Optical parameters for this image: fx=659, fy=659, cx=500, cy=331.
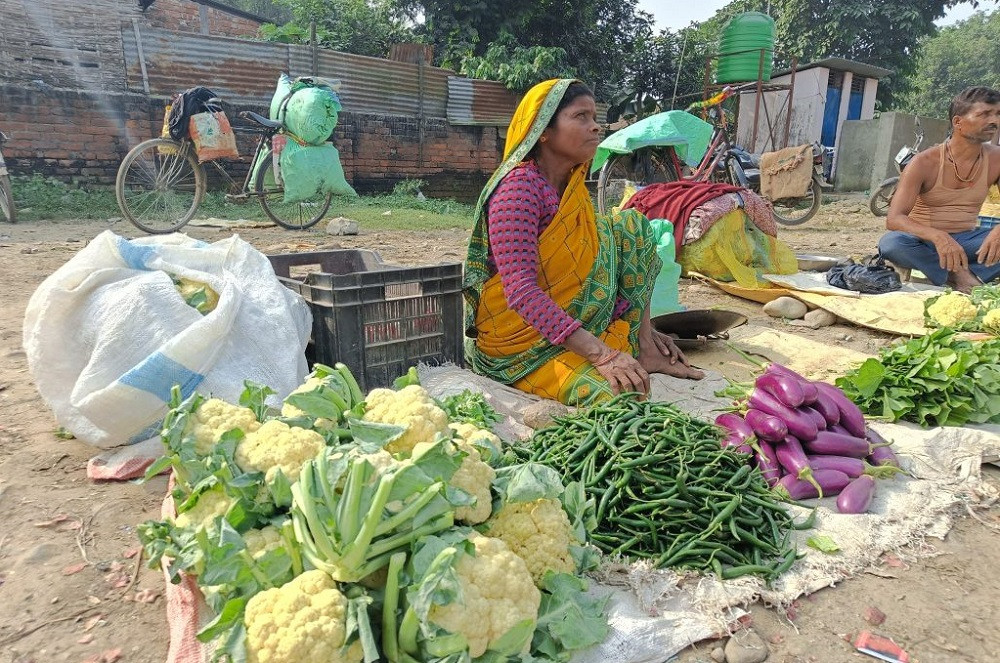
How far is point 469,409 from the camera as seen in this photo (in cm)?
229

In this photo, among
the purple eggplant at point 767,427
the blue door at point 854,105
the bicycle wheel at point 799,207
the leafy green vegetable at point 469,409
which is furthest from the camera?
the blue door at point 854,105

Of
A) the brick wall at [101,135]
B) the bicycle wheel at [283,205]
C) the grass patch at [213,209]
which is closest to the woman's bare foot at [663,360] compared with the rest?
the bicycle wheel at [283,205]

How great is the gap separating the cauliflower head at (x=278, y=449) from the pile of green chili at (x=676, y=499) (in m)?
0.78

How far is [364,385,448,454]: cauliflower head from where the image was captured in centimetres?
158

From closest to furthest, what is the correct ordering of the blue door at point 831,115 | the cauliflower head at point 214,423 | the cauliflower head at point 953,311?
the cauliflower head at point 214,423, the cauliflower head at point 953,311, the blue door at point 831,115

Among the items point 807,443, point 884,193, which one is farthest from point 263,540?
point 884,193

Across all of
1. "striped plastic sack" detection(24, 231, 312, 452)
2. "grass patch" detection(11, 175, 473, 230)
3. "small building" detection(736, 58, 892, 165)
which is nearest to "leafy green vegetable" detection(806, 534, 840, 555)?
"striped plastic sack" detection(24, 231, 312, 452)

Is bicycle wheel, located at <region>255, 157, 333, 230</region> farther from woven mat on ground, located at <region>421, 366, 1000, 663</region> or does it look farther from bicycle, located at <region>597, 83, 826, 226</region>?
woven mat on ground, located at <region>421, 366, 1000, 663</region>

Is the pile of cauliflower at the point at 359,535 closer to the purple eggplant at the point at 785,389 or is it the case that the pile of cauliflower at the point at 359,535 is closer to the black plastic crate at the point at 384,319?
the black plastic crate at the point at 384,319

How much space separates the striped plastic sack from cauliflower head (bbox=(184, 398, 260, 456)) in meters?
0.57

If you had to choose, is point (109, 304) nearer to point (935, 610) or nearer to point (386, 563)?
point (386, 563)

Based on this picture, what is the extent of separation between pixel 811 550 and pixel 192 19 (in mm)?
17471

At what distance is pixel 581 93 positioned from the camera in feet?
9.23

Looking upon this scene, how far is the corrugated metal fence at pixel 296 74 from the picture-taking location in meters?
9.28
